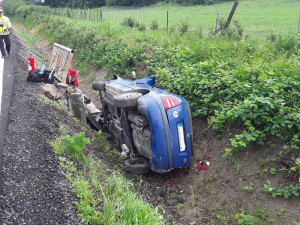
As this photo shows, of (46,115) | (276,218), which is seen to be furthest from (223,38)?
(276,218)

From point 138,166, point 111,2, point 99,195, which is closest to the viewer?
point 99,195

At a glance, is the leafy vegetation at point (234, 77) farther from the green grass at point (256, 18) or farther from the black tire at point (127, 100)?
the green grass at point (256, 18)

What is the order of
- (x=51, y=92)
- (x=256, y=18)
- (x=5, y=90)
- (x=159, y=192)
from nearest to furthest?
(x=159, y=192), (x=5, y=90), (x=51, y=92), (x=256, y=18)

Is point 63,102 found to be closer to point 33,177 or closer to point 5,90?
point 5,90

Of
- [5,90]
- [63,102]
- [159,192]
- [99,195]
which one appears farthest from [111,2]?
[99,195]

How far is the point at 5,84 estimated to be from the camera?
29.0 feet

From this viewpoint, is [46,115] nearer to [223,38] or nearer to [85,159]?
[85,159]

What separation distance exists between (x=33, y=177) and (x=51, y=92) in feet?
16.9

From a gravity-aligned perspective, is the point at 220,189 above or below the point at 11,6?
below

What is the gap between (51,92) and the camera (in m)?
8.93

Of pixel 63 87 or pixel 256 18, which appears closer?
pixel 63 87

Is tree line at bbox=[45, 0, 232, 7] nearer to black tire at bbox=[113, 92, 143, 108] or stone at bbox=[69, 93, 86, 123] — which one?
stone at bbox=[69, 93, 86, 123]

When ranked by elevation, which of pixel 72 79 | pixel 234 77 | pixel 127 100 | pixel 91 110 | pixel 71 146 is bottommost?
pixel 91 110

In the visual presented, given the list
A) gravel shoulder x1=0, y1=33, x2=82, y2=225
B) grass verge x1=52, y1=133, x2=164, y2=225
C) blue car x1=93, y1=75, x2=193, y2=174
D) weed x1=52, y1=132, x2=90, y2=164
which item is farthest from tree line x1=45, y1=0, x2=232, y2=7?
grass verge x1=52, y1=133, x2=164, y2=225
